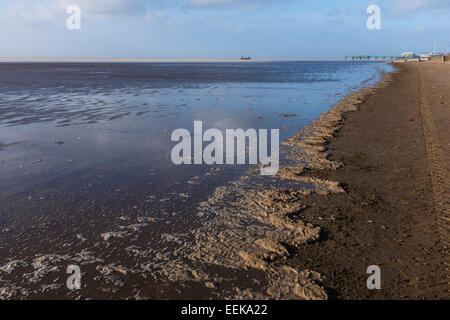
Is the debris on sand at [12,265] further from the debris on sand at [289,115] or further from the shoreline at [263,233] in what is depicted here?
the debris on sand at [289,115]

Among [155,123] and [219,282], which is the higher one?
[155,123]

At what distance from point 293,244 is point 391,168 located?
4164 mm

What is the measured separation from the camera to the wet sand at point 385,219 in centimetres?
340

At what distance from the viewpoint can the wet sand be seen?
11.2 feet

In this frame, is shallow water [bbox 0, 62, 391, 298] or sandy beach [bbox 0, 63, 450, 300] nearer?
sandy beach [bbox 0, 63, 450, 300]

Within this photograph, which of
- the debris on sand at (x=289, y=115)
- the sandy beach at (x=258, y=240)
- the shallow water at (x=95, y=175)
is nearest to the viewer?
the sandy beach at (x=258, y=240)

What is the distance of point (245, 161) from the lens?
737 cm

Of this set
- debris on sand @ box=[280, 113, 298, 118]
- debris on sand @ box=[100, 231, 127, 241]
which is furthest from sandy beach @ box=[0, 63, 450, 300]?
debris on sand @ box=[280, 113, 298, 118]

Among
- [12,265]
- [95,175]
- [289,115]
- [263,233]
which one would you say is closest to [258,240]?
[263,233]

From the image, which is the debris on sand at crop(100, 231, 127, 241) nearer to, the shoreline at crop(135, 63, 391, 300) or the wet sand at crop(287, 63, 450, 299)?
the shoreline at crop(135, 63, 391, 300)

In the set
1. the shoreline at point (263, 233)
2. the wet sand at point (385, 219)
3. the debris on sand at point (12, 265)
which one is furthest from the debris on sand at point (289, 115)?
the debris on sand at point (12, 265)

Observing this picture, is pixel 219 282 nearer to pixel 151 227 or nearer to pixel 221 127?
pixel 151 227
